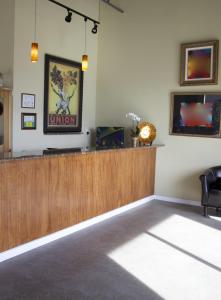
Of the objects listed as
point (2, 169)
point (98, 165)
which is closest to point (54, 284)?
point (2, 169)

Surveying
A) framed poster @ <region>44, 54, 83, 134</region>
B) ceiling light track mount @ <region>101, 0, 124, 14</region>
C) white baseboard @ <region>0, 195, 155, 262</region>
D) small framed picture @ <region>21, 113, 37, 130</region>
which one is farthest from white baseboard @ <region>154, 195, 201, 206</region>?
ceiling light track mount @ <region>101, 0, 124, 14</region>

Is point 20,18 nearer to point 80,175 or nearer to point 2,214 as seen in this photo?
point 80,175

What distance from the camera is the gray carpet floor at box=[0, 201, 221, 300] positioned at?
2.86m

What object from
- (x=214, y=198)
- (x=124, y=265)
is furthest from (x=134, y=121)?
(x=124, y=265)

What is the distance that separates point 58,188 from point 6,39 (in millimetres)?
2554

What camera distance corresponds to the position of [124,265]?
133 inches

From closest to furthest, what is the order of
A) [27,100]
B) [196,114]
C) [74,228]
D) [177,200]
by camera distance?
[74,228], [27,100], [196,114], [177,200]

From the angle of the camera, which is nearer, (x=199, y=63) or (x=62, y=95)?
(x=199, y=63)

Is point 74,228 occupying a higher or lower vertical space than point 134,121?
lower

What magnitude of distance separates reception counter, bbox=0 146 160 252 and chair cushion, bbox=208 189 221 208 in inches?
47.5

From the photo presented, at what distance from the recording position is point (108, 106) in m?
6.75

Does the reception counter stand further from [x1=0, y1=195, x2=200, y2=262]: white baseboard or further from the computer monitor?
the computer monitor

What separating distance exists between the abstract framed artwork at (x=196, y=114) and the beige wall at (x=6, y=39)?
2772 mm

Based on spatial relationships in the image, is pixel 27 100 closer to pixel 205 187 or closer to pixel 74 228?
pixel 74 228
